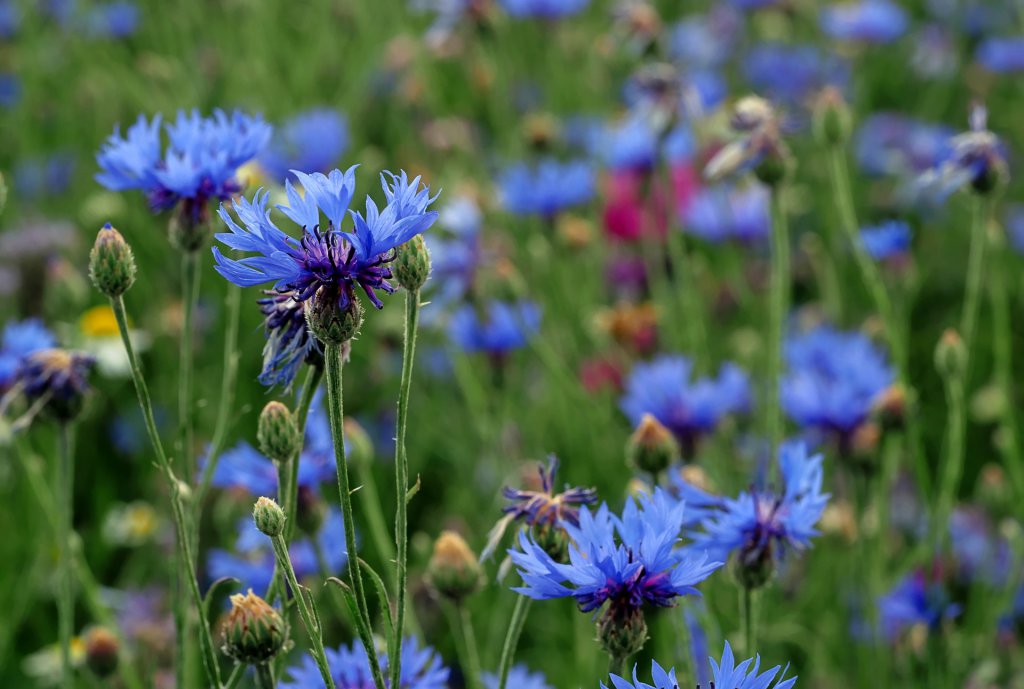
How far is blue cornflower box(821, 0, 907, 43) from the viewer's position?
306 centimetres

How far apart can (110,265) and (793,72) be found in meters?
2.82

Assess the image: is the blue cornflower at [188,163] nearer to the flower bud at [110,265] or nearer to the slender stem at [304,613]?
the flower bud at [110,265]

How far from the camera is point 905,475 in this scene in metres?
2.38

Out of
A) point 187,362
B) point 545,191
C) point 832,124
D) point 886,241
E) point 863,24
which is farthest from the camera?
point 863,24

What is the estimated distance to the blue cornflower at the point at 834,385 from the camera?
1626 mm

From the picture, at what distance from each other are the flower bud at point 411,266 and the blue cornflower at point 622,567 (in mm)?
189

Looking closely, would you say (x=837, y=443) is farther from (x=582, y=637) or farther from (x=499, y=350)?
(x=499, y=350)

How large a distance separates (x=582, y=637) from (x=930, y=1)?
309 cm

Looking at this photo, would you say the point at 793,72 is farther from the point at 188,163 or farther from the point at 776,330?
the point at 188,163

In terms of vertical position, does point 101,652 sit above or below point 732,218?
below

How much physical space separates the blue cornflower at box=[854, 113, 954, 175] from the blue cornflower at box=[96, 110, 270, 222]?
88.7 inches

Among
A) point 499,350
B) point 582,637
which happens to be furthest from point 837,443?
point 499,350

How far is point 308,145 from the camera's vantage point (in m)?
2.56

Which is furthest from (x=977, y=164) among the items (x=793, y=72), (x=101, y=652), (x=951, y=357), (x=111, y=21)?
(x=111, y=21)
